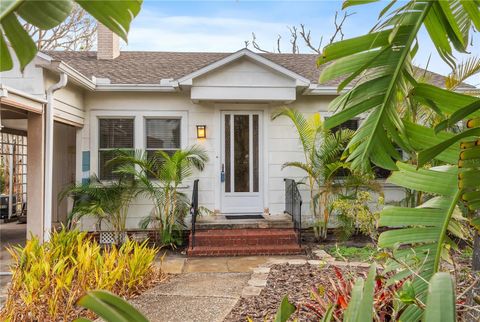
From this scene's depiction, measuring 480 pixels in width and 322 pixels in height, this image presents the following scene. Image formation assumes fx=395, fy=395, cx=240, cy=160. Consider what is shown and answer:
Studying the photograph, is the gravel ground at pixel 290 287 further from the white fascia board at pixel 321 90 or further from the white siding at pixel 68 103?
the white siding at pixel 68 103

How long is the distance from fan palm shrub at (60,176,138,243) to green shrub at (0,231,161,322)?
2.61m

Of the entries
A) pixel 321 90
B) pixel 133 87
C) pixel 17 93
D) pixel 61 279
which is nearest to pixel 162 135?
pixel 133 87

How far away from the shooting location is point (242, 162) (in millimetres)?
9492

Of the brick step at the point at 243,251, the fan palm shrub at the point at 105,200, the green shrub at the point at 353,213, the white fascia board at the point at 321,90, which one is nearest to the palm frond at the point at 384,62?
the green shrub at the point at 353,213

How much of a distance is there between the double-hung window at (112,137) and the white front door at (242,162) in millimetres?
2236

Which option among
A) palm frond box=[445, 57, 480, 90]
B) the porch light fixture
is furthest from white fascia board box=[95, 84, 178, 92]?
palm frond box=[445, 57, 480, 90]

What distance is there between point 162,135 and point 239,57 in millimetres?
2584

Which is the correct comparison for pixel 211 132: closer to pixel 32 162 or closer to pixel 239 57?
pixel 239 57

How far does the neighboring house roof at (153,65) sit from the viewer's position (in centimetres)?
969

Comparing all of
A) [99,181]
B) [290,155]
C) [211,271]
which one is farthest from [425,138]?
[99,181]

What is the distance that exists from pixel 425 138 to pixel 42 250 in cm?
485

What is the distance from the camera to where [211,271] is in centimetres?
660

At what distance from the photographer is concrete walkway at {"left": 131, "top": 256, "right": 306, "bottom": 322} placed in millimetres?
4219

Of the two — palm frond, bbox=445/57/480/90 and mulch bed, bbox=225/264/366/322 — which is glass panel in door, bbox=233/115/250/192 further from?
palm frond, bbox=445/57/480/90
